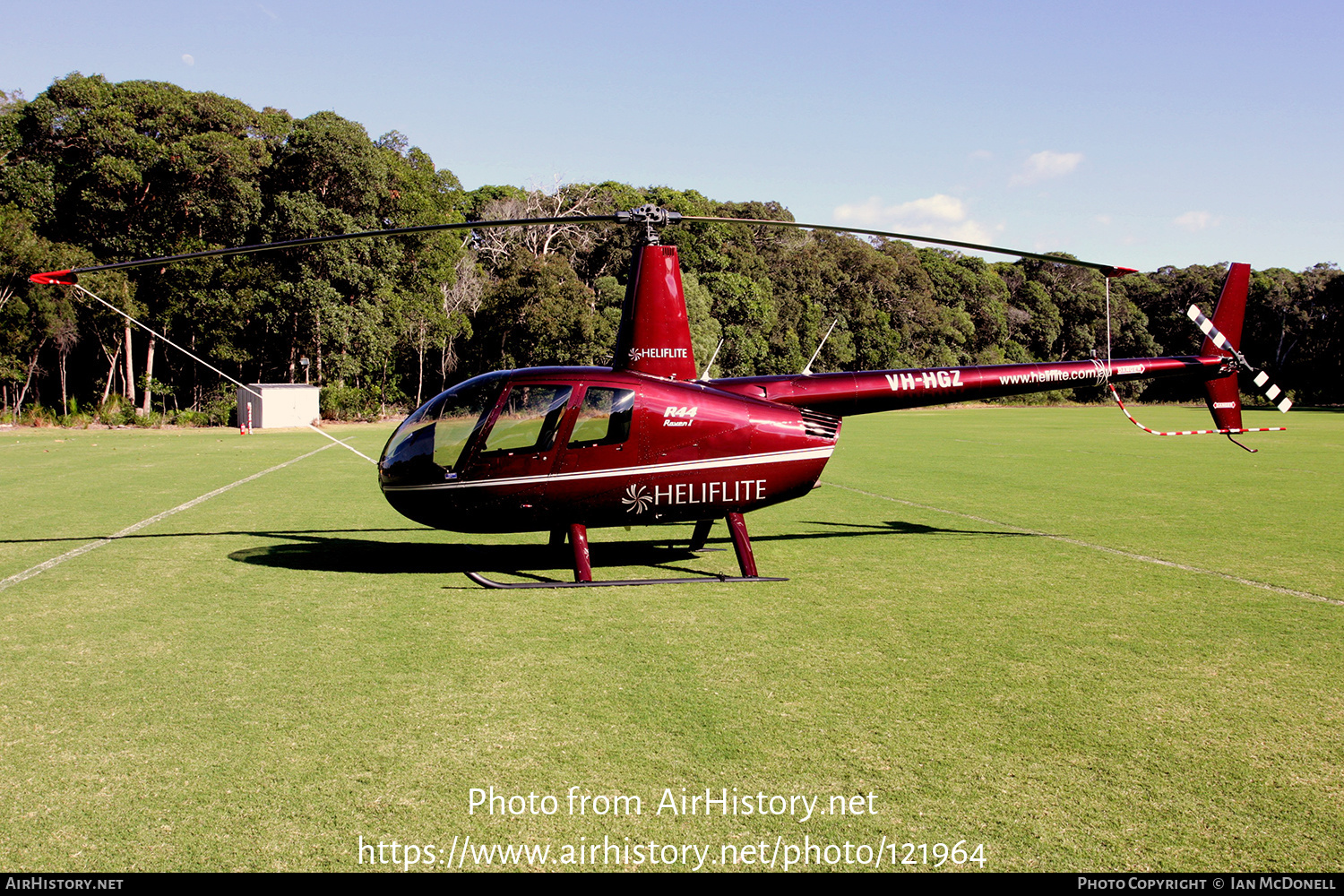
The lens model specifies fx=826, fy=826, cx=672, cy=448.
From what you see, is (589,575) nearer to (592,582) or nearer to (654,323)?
(592,582)

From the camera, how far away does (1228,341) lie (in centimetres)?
1156

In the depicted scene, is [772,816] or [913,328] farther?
[913,328]

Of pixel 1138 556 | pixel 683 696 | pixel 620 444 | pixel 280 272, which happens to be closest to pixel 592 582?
pixel 620 444

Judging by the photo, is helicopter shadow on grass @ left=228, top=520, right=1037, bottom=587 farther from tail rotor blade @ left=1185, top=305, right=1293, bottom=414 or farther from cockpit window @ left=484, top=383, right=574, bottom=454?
tail rotor blade @ left=1185, top=305, right=1293, bottom=414

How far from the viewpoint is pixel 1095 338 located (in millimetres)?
83062

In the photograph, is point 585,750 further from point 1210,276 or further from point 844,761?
point 1210,276

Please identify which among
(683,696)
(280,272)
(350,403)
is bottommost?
(683,696)

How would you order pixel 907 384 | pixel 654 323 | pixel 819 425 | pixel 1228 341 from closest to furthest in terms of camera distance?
pixel 654 323
pixel 819 425
pixel 907 384
pixel 1228 341

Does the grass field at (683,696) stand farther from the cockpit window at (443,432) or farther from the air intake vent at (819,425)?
the air intake vent at (819,425)

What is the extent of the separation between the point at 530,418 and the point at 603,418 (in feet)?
2.28

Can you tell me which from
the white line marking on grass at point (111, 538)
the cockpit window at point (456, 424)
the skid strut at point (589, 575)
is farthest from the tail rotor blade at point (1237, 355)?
the white line marking on grass at point (111, 538)

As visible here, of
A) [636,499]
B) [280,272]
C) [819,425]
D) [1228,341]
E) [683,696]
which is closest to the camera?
[683,696]

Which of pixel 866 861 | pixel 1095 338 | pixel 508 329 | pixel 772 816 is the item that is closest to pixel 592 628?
pixel 772 816
